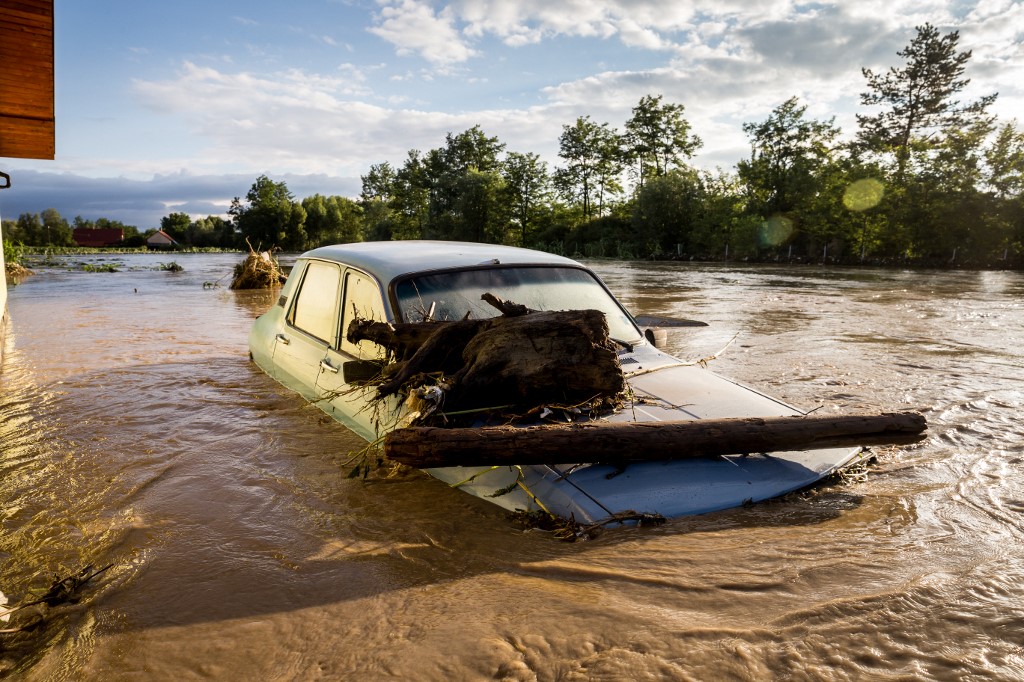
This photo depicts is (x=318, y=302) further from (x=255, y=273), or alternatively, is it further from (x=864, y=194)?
(x=864, y=194)

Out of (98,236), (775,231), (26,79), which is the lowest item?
(26,79)

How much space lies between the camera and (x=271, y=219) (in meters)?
109

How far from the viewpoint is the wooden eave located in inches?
243

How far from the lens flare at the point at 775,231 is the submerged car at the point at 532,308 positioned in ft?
147

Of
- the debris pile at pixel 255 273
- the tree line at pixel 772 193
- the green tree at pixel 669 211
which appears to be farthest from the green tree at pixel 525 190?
the debris pile at pixel 255 273

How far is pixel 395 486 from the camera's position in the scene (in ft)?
13.4

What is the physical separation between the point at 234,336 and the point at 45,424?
581cm

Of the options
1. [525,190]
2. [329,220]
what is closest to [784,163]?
[525,190]

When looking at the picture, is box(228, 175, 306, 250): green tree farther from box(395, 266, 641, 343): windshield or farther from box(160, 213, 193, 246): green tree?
box(395, 266, 641, 343): windshield

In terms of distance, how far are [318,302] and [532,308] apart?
6.63 ft

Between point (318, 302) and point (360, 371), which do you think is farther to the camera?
point (318, 302)

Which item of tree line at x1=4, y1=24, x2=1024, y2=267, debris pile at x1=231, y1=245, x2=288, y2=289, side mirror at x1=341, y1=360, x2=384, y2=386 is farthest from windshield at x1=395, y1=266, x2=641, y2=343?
tree line at x1=4, y1=24, x2=1024, y2=267

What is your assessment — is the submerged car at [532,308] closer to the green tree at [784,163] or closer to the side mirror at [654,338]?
the side mirror at [654,338]

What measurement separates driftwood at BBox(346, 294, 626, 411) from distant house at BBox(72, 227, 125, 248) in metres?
135
